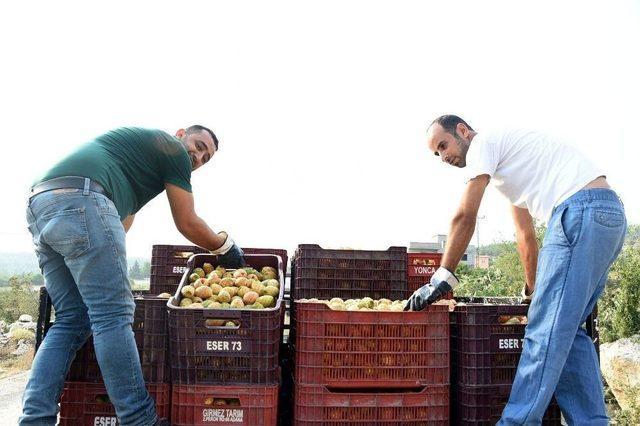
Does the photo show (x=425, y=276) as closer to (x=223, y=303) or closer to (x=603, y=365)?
(x=223, y=303)

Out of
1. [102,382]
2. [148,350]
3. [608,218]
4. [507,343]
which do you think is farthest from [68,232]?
[608,218]

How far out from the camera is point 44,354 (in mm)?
2814

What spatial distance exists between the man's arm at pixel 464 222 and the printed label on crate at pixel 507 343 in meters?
0.50

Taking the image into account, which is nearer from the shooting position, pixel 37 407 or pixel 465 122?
pixel 37 407

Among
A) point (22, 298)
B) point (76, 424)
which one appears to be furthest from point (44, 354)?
point (22, 298)

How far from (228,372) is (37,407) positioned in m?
0.97

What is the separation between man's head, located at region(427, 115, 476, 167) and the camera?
11.6 feet

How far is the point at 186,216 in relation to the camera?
3215 mm

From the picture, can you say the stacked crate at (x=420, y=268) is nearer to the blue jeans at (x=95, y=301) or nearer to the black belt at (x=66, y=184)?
the blue jeans at (x=95, y=301)

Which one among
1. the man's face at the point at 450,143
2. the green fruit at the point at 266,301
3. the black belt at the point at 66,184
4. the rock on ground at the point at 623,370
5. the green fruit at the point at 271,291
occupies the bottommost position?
the rock on ground at the point at 623,370

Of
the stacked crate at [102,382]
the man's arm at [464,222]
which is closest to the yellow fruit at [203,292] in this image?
the stacked crate at [102,382]

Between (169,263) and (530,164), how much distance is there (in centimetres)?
314

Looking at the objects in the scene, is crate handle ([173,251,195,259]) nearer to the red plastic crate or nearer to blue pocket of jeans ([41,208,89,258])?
blue pocket of jeans ([41,208,89,258])

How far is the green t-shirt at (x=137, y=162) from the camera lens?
119 inches
